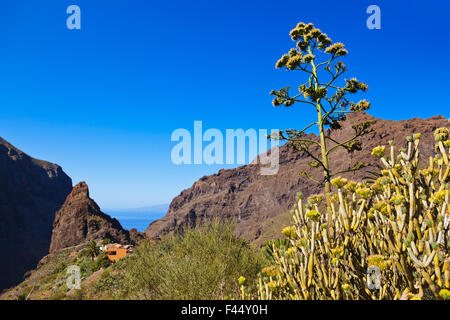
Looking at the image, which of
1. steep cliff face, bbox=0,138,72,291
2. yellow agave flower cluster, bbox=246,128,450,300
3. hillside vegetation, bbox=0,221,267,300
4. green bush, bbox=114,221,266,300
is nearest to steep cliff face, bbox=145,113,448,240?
steep cliff face, bbox=0,138,72,291

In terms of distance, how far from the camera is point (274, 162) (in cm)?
18500

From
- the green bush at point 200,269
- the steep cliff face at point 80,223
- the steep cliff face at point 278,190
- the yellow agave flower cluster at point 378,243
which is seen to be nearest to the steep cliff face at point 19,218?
the steep cliff face at point 278,190

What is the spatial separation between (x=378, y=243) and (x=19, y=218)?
197 metres

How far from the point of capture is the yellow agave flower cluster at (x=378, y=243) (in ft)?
8.42

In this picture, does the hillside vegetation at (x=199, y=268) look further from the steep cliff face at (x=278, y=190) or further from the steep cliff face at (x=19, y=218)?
the steep cliff face at (x=19, y=218)

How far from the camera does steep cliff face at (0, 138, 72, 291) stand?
129875 mm

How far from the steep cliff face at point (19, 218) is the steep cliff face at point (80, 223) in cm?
6822

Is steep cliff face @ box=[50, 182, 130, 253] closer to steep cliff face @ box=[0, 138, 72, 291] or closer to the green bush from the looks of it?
the green bush

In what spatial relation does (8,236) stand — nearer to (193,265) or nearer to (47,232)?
(47,232)

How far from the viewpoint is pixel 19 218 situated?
6181 inches

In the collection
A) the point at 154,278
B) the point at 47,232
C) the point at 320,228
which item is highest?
the point at 320,228

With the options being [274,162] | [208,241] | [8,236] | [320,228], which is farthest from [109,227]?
[274,162]

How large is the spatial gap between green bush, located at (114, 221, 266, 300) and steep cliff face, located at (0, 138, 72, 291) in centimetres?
13697
